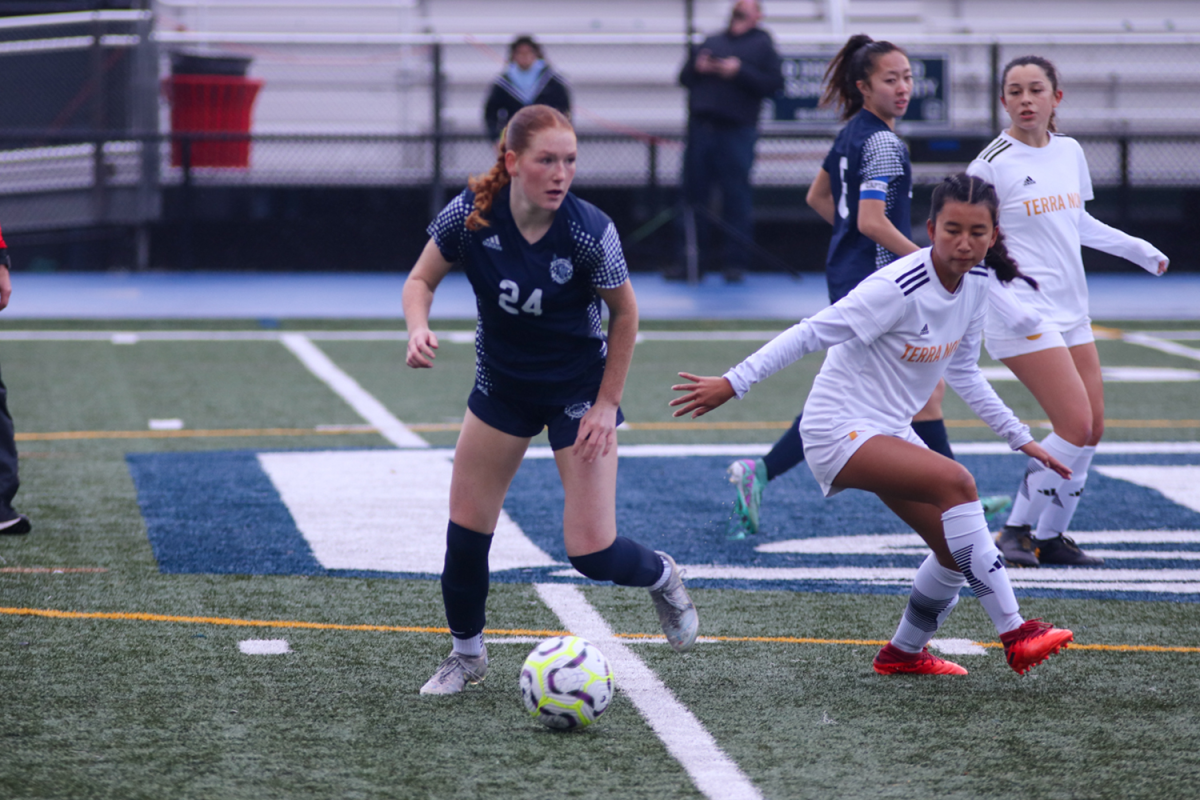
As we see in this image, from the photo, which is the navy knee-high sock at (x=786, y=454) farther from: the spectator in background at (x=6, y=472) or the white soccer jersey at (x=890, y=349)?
the spectator in background at (x=6, y=472)

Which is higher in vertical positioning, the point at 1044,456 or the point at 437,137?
the point at 437,137

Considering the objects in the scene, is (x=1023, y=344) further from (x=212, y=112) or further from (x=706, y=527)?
(x=212, y=112)

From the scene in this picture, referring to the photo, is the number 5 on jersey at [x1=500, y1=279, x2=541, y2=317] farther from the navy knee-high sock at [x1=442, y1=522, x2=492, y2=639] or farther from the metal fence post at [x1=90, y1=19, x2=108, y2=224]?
the metal fence post at [x1=90, y1=19, x2=108, y2=224]

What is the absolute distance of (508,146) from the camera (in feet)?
13.3

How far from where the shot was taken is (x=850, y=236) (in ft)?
20.3

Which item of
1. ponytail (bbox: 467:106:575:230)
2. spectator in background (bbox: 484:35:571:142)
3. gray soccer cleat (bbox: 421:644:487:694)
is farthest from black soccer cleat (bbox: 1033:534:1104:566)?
spectator in background (bbox: 484:35:571:142)

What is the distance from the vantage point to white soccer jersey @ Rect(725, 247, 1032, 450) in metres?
4.30

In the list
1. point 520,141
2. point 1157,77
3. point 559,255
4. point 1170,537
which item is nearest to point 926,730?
point 559,255

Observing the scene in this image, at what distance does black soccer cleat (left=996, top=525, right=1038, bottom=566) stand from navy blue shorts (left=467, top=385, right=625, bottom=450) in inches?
97.5

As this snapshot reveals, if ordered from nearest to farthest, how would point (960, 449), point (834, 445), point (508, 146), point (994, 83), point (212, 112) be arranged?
point (508, 146) → point (834, 445) → point (960, 449) → point (994, 83) → point (212, 112)

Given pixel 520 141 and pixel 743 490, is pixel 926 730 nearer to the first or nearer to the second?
pixel 520 141

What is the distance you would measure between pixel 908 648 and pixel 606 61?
1295 centimetres

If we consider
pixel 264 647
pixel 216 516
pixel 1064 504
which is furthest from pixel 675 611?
pixel 216 516

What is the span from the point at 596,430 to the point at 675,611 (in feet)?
2.43
